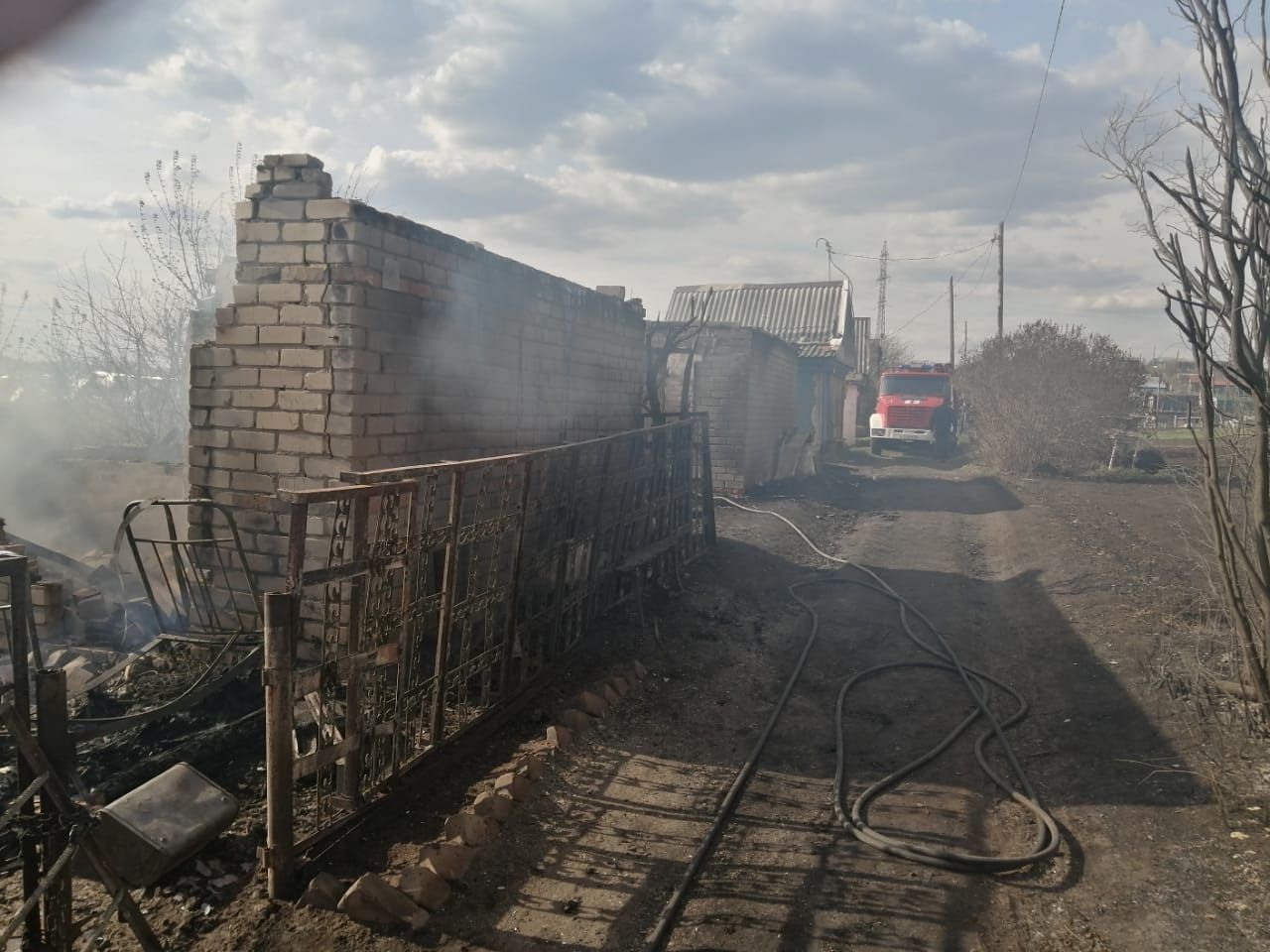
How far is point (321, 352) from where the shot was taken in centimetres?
460

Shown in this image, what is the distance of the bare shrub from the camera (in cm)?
1981

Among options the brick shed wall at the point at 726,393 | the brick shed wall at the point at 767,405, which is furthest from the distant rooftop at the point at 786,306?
the brick shed wall at the point at 726,393

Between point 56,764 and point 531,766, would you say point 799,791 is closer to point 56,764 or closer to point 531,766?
point 531,766

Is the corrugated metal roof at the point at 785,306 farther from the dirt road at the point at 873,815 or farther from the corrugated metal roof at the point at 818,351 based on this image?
the dirt road at the point at 873,815

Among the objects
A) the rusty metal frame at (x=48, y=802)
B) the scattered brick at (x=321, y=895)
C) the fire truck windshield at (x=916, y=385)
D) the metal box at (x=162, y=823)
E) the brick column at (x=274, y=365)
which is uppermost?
the fire truck windshield at (x=916, y=385)

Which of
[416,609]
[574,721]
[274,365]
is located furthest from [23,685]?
[574,721]

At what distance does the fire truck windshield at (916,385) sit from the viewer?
25.7 m

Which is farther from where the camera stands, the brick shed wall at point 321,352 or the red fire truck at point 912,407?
the red fire truck at point 912,407

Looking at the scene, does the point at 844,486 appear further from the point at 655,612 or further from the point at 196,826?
the point at 196,826

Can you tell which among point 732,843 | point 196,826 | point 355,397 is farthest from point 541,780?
point 355,397

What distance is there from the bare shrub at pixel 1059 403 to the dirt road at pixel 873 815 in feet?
40.0

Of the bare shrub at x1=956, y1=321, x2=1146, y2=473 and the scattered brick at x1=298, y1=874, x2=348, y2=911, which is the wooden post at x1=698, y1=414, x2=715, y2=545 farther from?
the bare shrub at x1=956, y1=321, x2=1146, y2=473

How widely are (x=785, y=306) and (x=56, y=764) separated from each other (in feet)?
106

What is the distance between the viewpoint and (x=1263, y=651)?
4566mm
